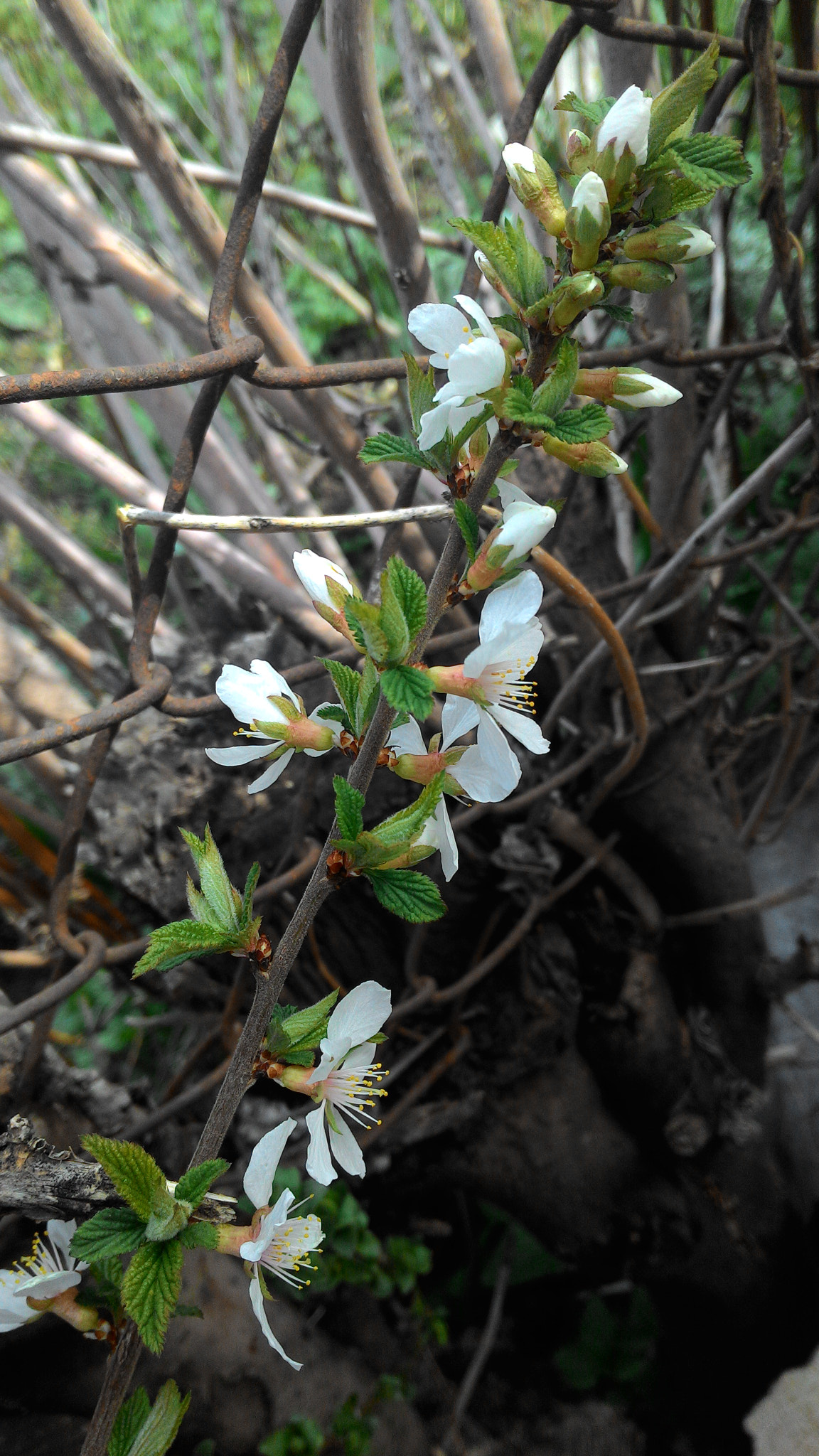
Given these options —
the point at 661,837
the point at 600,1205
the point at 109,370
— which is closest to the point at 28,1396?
the point at 109,370

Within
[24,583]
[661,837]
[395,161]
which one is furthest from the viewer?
[24,583]

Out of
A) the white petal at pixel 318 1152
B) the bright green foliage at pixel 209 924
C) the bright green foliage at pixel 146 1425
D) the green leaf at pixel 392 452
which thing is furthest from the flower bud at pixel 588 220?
the bright green foliage at pixel 146 1425

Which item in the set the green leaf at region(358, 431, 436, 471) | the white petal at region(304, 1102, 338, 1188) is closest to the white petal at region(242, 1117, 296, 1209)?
the white petal at region(304, 1102, 338, 1188)

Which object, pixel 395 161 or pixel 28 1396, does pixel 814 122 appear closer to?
pixel 395 161

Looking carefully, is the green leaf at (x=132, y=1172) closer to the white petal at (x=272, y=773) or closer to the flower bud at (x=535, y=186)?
the white petal at (x=272, y=773)

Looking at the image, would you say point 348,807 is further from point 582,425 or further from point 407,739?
point 582,425

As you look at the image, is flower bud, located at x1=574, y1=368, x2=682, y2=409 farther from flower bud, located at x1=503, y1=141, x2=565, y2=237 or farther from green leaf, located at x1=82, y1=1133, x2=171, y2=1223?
green leaf, located at x1=82, y1=1133, x2=171, y2=1223
